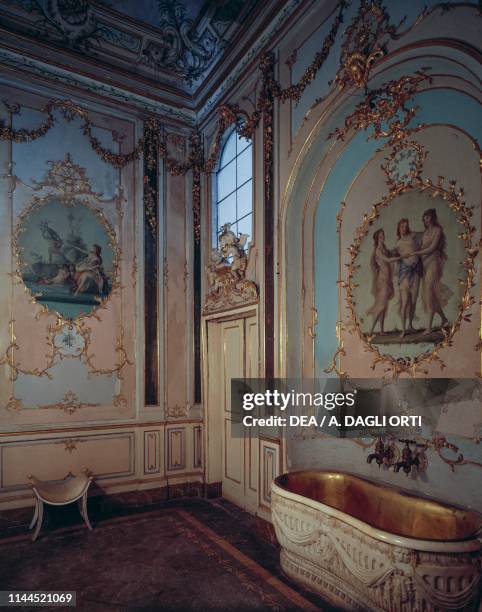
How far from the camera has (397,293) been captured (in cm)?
362

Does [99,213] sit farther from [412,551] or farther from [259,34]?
[412,551]

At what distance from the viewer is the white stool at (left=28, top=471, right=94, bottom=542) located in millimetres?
4574

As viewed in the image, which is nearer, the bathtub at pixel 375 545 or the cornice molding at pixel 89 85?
the bathtub at pixel 375 545

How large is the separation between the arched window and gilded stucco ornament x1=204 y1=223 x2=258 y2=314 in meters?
0.17

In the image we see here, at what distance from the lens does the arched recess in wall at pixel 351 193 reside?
3113 millimetres

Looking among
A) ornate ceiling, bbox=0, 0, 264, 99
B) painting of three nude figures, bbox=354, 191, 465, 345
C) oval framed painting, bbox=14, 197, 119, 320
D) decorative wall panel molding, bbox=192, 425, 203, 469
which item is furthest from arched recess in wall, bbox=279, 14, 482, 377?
oval framed painting, bbox=14, 197, 119, 320

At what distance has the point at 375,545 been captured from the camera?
2715 millimetres

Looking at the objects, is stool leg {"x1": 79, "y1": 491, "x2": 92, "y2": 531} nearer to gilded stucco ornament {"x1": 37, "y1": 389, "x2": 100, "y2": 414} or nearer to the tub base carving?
gilded stucco ornament {"x1": 37, "y1": 389, "x2": 100, "y2": 414}

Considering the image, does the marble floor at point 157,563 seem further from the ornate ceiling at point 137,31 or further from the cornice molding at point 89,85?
the ornate ceiling at point 137,31

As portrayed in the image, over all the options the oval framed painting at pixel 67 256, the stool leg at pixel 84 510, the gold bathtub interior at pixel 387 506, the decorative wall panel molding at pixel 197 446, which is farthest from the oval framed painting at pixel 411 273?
the stool leg at pixel 84 510

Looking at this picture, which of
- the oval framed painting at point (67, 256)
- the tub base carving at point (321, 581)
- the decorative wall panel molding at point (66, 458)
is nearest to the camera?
the tub base carving at point (321, 581)

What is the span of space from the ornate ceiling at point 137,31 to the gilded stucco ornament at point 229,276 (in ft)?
6.89

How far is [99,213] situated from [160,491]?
3412 mm

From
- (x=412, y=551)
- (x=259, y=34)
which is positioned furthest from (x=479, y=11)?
(x=412, y=551)
